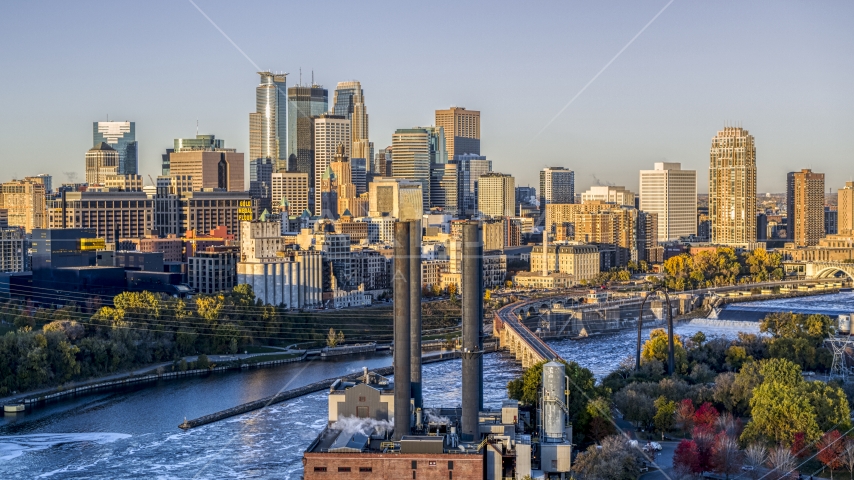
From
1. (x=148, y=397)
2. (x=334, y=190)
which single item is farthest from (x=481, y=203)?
(x=148, y=397)

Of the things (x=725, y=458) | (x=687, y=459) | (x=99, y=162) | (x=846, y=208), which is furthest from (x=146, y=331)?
(x=846, y=208)

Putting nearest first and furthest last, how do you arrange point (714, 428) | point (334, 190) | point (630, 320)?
point (714, 428) < point (630, 320) < point (334, 190)

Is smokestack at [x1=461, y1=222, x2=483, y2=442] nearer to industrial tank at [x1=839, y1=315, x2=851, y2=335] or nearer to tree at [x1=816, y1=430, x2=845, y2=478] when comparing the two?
tree at [x1=816, y1=430, x2=845, y2=478]

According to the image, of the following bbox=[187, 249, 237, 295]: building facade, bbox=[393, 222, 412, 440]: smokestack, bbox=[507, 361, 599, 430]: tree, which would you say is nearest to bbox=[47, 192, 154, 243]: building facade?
bbox=[187, 249, 237, 295]: building facade

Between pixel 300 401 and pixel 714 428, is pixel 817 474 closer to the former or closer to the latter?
pixel 714 428

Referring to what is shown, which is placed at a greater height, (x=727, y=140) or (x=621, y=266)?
(x=727, y=140)

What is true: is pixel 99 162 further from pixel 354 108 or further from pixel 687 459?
pixel 687 459
